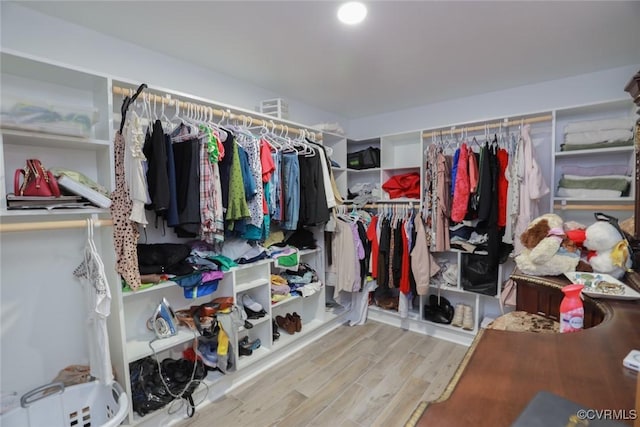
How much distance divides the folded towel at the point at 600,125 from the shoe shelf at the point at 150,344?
3242mm

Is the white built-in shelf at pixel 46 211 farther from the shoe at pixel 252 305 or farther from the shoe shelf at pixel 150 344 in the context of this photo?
the shoe at pixel 252 305

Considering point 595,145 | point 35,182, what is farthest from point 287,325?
point 595,145

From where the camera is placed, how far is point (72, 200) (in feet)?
4.70

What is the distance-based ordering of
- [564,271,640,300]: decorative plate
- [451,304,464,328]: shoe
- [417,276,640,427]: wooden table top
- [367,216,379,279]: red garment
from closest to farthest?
1. [417,276,640,427]: wooden table top
2. [564,271,640,300]: decorative plate
3. [451,304,464,328]: shoe
4. [367,216,379,279]: red garment

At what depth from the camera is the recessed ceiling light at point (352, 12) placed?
1.52 meters

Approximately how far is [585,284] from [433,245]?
1442 mm

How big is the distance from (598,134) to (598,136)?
0.02m

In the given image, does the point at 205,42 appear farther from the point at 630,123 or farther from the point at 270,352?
the point at 630,123

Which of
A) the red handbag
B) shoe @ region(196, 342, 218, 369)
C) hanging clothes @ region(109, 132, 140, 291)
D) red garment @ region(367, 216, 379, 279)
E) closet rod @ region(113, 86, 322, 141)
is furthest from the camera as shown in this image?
red garment @ region(367, 216, 379, 279)

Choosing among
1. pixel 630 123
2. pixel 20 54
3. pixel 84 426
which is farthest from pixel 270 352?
pixel 630 123

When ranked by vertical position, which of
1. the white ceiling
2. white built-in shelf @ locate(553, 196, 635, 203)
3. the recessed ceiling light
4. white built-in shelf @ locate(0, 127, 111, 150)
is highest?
the white ceiling

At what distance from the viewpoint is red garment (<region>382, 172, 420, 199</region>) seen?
304cm

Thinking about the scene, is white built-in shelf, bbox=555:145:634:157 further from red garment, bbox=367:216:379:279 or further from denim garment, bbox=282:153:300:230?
denim garment, bbox=282:153:300:230

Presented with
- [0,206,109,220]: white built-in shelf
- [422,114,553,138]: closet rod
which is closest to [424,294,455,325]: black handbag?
[422,114,553,138]: closet rod
